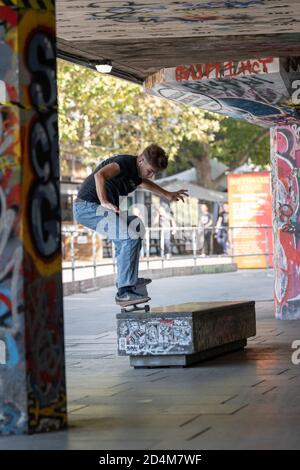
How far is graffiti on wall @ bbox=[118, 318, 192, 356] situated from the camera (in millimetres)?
10109

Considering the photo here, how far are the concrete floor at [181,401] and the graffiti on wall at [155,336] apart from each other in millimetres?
197

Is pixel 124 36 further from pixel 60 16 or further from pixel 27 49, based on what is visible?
pixel 27 49

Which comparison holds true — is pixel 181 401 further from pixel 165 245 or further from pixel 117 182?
pixel 165 245

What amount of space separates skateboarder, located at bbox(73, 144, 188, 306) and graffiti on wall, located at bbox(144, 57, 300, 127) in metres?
3.22

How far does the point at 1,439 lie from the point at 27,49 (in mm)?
2354

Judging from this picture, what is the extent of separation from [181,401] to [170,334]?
1987mm

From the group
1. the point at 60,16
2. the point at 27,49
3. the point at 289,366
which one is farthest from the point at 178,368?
the point at 27,49

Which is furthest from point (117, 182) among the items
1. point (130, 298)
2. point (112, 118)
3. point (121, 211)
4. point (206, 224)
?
point (206, 224)

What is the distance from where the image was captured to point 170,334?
1014 centimetres

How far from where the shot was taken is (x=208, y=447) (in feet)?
20.4

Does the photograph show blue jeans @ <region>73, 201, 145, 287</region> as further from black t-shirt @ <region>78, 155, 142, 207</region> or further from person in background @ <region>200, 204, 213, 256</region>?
person in background @ <region>200, 204, 213, 256</region>

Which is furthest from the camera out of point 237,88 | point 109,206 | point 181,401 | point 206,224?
point 206,224

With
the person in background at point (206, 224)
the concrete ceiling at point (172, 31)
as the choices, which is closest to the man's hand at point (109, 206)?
the concrete ceiling at point (172, 31)

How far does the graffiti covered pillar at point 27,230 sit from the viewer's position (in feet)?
21.9
